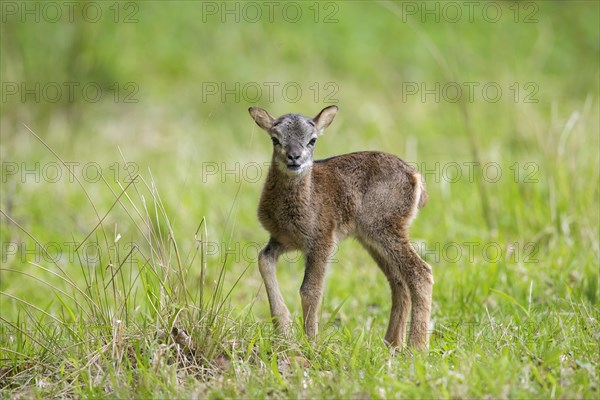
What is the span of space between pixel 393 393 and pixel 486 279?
9.32 ft

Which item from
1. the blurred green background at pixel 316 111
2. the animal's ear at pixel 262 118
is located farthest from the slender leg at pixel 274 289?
the animal's ear at pixel 262 118

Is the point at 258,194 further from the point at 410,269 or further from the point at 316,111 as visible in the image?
the point at 410,269

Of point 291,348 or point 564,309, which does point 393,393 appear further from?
point 564,309

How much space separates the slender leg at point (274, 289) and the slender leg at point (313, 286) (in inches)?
4.9

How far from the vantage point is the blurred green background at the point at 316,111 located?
7898 mm

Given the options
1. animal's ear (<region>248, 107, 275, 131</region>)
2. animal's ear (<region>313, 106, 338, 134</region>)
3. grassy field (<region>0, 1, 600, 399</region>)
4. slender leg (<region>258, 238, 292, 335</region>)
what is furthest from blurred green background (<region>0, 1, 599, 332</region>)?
animal's ear (<region>313, 106, 338, 134</region>)

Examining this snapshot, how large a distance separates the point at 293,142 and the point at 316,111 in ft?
22.0

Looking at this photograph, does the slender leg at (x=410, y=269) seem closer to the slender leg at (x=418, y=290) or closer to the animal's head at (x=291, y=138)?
the slender leg at (x=418, y=290)

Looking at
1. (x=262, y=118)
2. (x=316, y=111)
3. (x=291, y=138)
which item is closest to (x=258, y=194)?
(x=316, y=111)

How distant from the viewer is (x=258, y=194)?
10070 mm

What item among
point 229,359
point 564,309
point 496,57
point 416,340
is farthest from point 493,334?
→ point 496,57

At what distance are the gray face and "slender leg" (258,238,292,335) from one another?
0.55 meters

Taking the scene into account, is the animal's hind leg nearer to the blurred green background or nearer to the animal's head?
the animal's head

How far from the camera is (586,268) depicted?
6.69 meters
